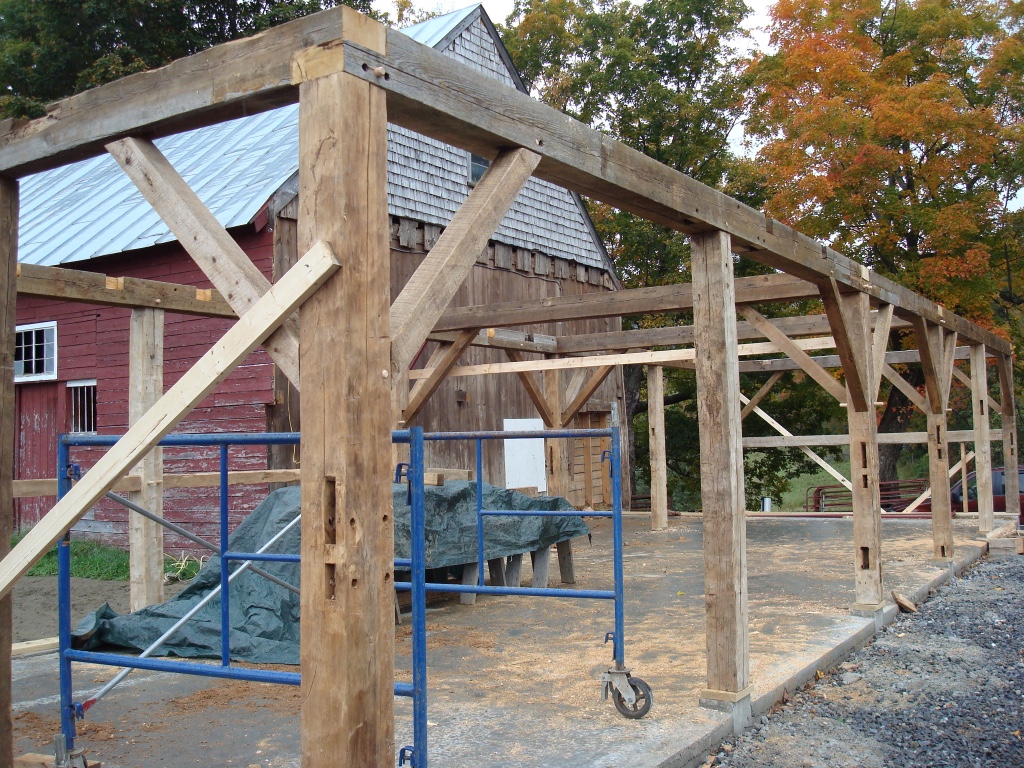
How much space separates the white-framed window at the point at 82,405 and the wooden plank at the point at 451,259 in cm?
971

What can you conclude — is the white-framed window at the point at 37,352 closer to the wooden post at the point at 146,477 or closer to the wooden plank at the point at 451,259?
the wooden post at the point at 146,477

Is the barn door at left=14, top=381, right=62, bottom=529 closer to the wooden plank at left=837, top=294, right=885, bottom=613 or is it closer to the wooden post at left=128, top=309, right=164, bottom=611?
the wooden post at left=128, top=309, right=164, bottom=611

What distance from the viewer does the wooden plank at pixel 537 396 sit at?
→ 1178cm

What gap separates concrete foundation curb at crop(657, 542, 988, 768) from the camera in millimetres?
4027

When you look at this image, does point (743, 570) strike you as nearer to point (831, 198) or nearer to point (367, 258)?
point (367, 258)

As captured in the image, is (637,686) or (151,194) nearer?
(151,194)

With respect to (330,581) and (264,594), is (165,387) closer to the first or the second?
(264,594)

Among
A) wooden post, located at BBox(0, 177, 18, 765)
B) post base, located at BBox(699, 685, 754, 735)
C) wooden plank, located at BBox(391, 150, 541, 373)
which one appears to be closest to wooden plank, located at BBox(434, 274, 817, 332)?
post base, located at BBox(699, 685, 754, 735)

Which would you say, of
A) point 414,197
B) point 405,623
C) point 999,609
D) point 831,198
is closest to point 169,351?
point 414,197

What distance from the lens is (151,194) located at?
10.1ft

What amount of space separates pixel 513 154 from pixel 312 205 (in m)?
1.06

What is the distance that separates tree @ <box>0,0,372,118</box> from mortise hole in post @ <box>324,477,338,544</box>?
1886 centimetres

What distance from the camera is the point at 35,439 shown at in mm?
12141

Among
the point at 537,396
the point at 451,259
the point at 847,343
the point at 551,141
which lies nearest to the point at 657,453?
the point at 537,396
